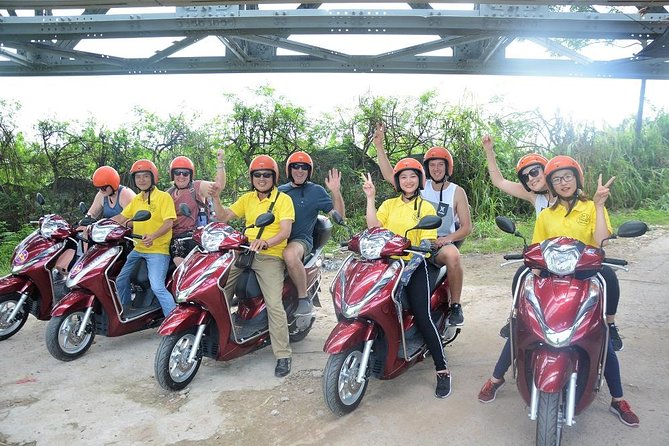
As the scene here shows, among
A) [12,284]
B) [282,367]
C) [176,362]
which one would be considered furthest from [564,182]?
[12,284]

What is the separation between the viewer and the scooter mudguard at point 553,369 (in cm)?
276

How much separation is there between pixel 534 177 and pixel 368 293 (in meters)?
1.66

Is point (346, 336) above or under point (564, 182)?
under

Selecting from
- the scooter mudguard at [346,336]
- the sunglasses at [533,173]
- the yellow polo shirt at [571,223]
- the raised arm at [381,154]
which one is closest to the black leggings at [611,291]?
the yellow polo shirt at [571,223]

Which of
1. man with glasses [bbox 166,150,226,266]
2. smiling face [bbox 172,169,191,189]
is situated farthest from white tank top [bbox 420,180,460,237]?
smiling face [bbox 172,169,191,189]

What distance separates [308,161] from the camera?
5.04 metres

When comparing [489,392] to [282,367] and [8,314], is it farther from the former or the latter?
[8,314]

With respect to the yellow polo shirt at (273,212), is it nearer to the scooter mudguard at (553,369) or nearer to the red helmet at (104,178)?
the red helmet at (104,178)

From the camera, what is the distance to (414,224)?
4.03 metres

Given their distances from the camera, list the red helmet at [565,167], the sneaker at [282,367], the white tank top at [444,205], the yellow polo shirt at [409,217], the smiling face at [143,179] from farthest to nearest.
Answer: the smiling face at [143,179] → the white tank top at [444,205] → the sneaker at [282,367] → the yellow polo shirt at [409,217] → the red helmet at [565,167]

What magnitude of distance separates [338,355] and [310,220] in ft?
5.78

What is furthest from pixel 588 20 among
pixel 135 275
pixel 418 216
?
pixel 135 275

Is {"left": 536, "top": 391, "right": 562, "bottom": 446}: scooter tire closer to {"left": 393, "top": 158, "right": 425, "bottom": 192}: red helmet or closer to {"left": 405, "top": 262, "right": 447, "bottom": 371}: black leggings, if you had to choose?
{"left": 405, "top": 262, "right": 447, "bottom": 371}: black leggings

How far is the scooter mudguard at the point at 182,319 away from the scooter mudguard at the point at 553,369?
233cm
